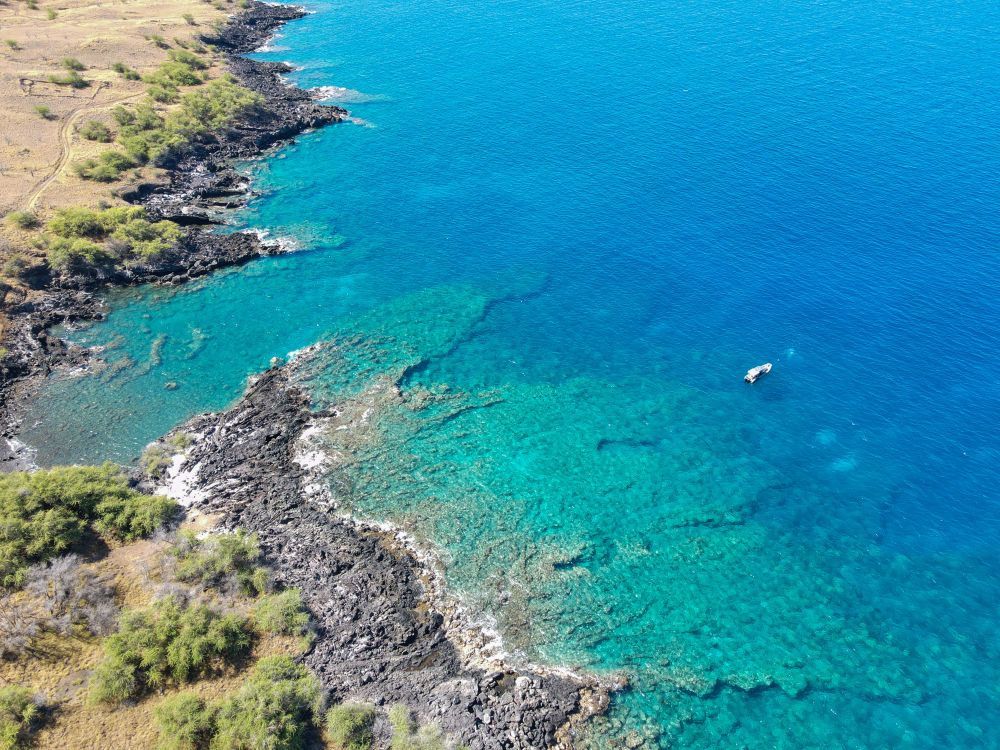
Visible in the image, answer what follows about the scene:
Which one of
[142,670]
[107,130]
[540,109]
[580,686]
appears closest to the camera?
[142,670]

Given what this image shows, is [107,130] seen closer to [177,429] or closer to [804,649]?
[177,429]

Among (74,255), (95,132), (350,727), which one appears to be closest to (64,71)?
(95,132)

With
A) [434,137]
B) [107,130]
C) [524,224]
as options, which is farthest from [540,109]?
[107,130]

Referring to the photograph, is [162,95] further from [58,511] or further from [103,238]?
[58,511]

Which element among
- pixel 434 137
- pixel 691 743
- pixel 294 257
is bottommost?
pixel 691 743

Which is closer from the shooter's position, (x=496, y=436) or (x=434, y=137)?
(x=496, y=436)

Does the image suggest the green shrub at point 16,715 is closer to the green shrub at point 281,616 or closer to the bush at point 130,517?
the bush at point 130,517

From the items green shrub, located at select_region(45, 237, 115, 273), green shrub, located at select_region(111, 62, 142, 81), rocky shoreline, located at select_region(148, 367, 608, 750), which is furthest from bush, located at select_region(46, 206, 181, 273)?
green shrub, located at select_region(111, 62, 142, 81)

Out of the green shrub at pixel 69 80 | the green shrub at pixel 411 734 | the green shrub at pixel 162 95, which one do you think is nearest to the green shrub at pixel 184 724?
the green shrub at pixel 411 734
